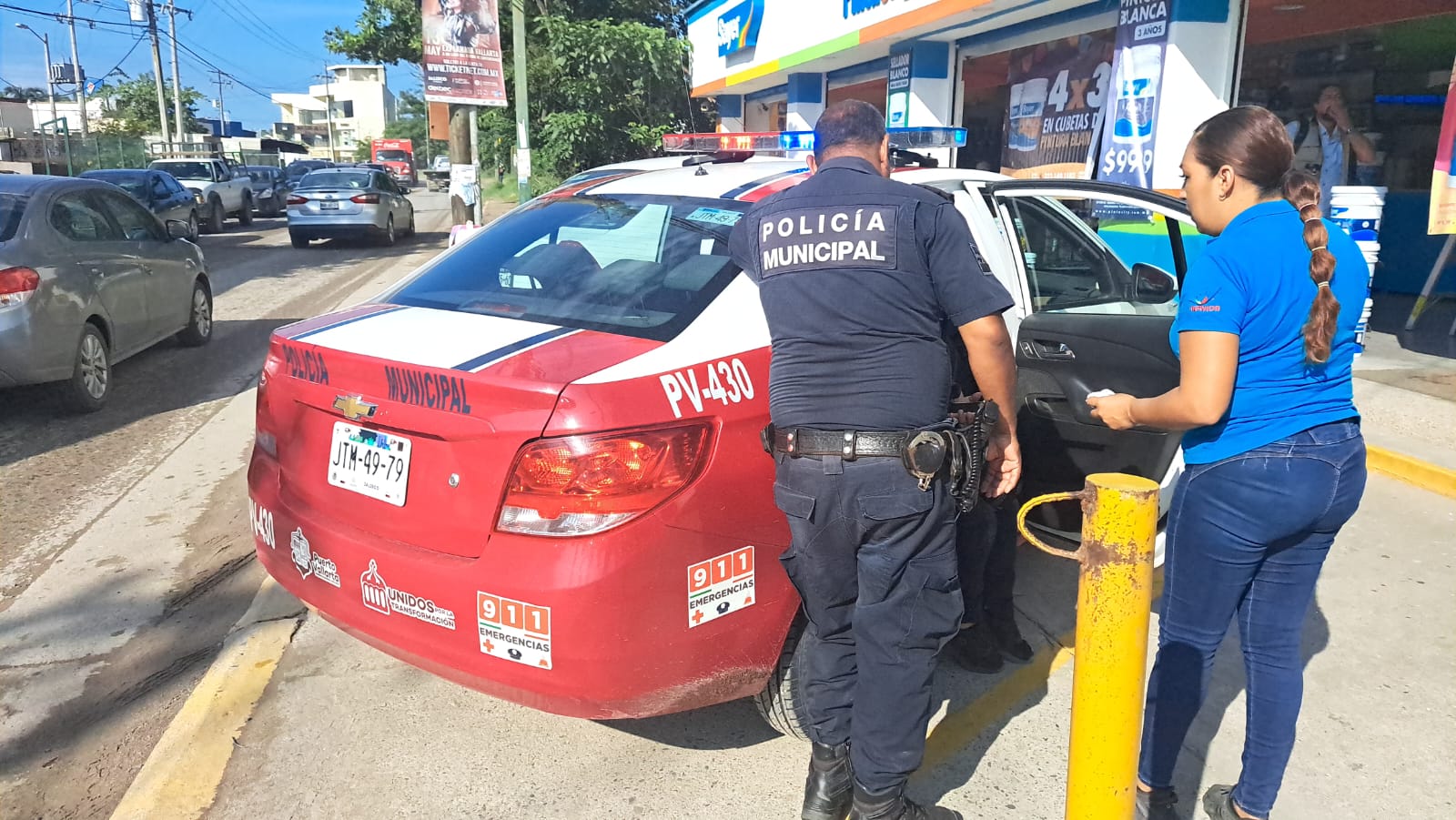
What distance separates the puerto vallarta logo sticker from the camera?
8.29 feet

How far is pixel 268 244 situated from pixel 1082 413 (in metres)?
19.4

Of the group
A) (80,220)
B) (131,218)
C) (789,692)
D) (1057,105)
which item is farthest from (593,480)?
(1057,105)

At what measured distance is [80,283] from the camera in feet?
21.3

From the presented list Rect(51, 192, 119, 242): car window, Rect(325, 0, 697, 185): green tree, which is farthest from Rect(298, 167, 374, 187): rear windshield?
Rect(51, 192, 119, 242): car window

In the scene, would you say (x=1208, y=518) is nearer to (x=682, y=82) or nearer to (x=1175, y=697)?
(x=1175, y=697)

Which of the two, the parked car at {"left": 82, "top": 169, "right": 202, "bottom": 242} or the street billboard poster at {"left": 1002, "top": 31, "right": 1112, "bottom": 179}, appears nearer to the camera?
the street billboard poster at {"left": 1002, "top": 31, "right": 1112, "bottom": 179}

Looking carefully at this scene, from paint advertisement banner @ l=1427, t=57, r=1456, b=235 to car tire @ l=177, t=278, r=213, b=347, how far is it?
9.37 metres

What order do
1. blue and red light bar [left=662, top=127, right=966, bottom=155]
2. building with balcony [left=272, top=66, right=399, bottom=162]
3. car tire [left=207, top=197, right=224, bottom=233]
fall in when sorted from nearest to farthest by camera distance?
blue and red light bar [left=662, top=127, right=966, bottom=155] → car tire [left=207, top=197, right=224, bottom=233] → building with balcony [left=272, top=66, right=399, bottom=162]

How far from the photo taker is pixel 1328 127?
9.49 metres

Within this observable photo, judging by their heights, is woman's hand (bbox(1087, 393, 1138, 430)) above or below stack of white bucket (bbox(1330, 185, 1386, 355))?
below

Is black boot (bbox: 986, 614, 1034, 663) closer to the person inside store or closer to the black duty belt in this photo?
the black duty belt

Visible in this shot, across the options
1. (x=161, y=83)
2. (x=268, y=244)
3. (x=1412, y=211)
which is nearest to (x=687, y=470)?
(x=1412, y=211)

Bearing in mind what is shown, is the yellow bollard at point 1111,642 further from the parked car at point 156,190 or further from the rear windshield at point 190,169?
the rear windshield at point 190,169

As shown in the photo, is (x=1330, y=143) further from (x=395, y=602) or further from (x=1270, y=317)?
(x=395, y=602)
